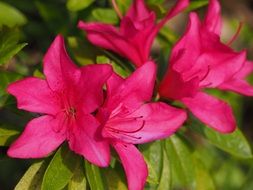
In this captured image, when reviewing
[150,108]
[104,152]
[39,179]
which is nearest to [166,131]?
[150,108]

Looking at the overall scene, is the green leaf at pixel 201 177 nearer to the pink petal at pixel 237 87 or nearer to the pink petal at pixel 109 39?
the pink petal at pixel 237 87

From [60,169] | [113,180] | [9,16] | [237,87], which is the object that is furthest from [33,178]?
[9,16]

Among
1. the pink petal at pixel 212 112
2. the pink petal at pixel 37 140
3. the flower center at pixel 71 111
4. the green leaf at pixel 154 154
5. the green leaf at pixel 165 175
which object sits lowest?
the green leaf at pixel 165 175

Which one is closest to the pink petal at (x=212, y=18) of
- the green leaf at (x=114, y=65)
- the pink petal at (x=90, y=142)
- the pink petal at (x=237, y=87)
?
the pink petal at (x=237, y=87)

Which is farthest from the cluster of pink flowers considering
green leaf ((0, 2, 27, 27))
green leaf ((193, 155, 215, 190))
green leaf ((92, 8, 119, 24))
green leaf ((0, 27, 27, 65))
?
green leaf ((0, 2, 27, 27))

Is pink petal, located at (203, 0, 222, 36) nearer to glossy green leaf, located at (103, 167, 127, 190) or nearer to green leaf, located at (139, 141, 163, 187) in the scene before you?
green leaf, located at (139, 141, 163, 187)

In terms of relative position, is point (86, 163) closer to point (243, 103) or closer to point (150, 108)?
point (150, 108)
